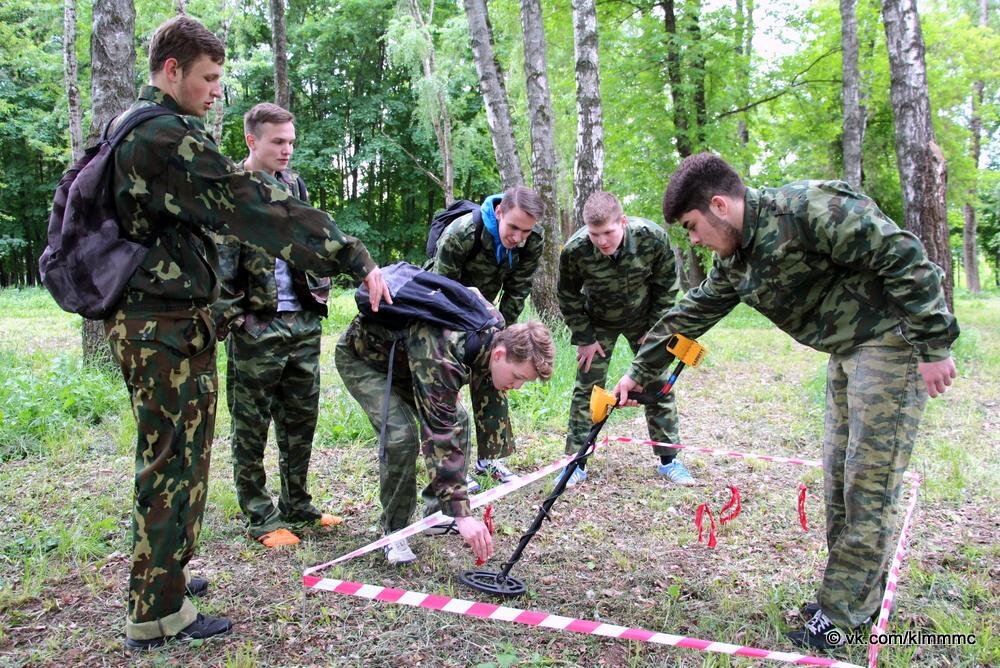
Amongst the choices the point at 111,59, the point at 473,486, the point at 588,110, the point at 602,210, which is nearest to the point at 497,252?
the point at 602,210

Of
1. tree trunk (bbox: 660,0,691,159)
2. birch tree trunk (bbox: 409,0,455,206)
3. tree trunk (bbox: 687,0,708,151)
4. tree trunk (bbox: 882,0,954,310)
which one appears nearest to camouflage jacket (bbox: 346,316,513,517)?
tree trunk (bbox: 882,0,954,310)

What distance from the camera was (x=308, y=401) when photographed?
12.5 feet

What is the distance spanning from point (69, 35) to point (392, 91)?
1875 cm

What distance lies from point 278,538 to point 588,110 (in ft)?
19.4

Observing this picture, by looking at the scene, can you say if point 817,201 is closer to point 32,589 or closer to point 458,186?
point 32,589

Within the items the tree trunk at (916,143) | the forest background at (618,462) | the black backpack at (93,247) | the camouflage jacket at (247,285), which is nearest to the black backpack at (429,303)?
the camouflage jacket at (247,285)

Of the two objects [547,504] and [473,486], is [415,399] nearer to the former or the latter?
[547,504]

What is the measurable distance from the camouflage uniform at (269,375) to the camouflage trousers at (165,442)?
788mm

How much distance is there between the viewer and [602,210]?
173 inches

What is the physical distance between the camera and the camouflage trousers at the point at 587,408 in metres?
5.07

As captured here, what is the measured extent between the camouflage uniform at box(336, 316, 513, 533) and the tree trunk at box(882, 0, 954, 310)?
7.65 meters

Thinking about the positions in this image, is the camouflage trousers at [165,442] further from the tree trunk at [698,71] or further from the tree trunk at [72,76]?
the tree trunk at [698,71]

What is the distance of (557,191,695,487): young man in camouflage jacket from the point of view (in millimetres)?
4754

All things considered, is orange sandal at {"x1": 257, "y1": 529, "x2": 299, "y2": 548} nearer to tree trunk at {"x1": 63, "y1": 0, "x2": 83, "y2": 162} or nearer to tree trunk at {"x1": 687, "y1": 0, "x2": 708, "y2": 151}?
tree trunk at {"x1": 63, "y1": 0, "x2": 83, "y2": 162}
